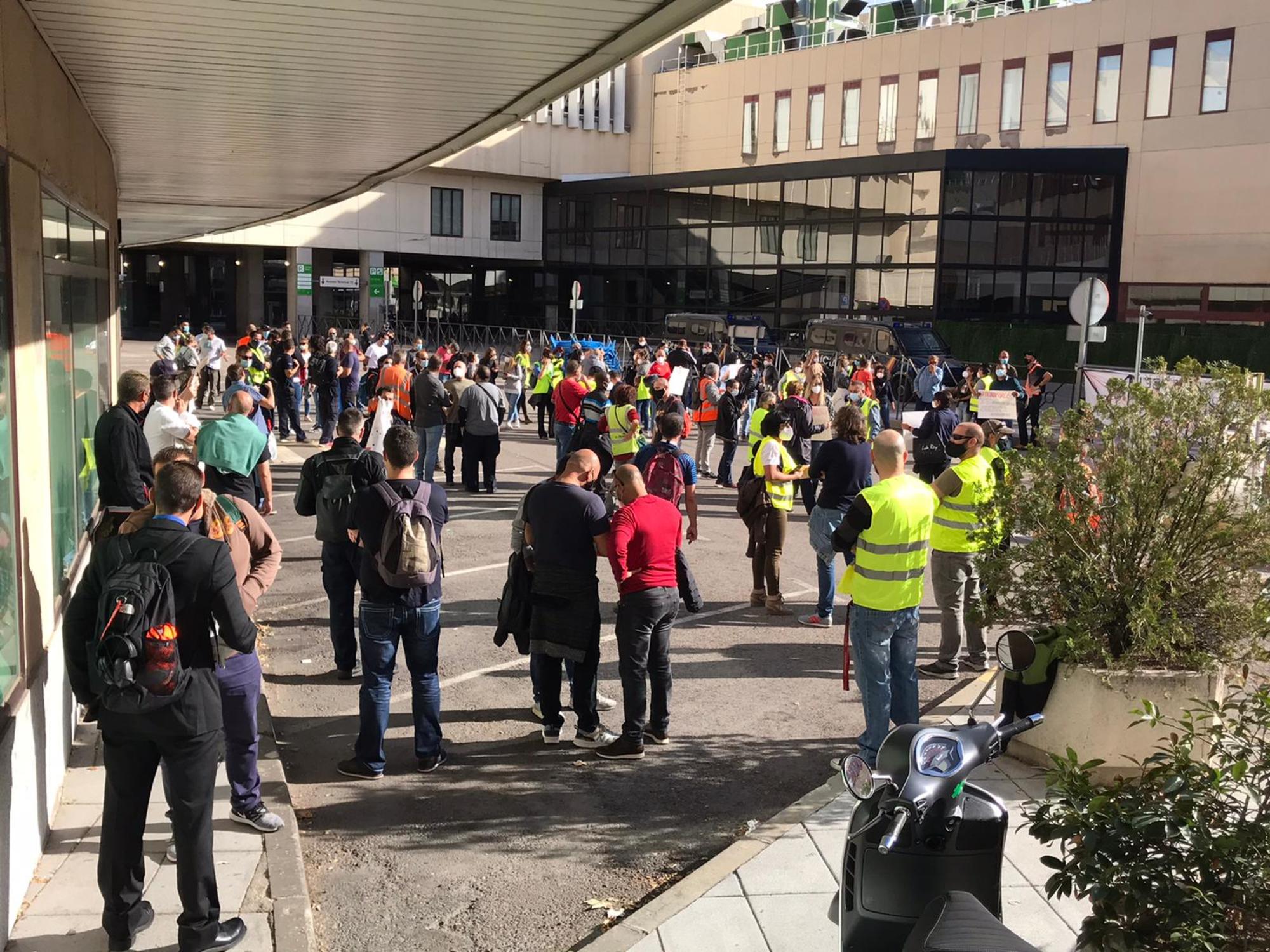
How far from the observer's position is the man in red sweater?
6887mm

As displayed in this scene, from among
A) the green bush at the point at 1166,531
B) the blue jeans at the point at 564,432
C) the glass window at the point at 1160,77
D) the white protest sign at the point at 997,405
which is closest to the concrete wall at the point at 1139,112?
the glass window at the point at 1160,77

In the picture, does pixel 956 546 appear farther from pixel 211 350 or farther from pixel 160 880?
pixel 211 350

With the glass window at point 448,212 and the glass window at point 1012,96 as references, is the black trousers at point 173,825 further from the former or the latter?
the glass window at point 448,212

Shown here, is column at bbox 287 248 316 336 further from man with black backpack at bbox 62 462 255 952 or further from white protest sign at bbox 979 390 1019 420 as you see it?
man with black backpack at bbox 62 462 255 952

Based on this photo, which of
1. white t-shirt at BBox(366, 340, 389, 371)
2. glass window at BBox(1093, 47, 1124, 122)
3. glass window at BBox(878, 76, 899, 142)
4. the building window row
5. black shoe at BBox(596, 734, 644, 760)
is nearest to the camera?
black shoe at BBox(596, 734, 644, 760)

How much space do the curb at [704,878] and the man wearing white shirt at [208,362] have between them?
21762 millimetres

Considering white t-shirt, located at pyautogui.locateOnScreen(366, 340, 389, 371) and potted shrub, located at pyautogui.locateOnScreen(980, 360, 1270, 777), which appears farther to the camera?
white t-shirt, located at pyautogui.locateOnScreen(366, 340, 389, 371)

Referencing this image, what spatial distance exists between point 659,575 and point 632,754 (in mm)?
1179

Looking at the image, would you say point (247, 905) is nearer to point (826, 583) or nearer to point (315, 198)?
point (826, 583)

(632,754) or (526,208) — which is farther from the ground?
(526,208)

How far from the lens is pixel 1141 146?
41688 millimetres

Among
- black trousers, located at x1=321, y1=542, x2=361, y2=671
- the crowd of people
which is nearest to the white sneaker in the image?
the crowd of people

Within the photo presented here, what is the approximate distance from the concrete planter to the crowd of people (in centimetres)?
79

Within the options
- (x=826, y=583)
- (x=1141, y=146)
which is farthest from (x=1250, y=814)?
(x=1141, y=146)
